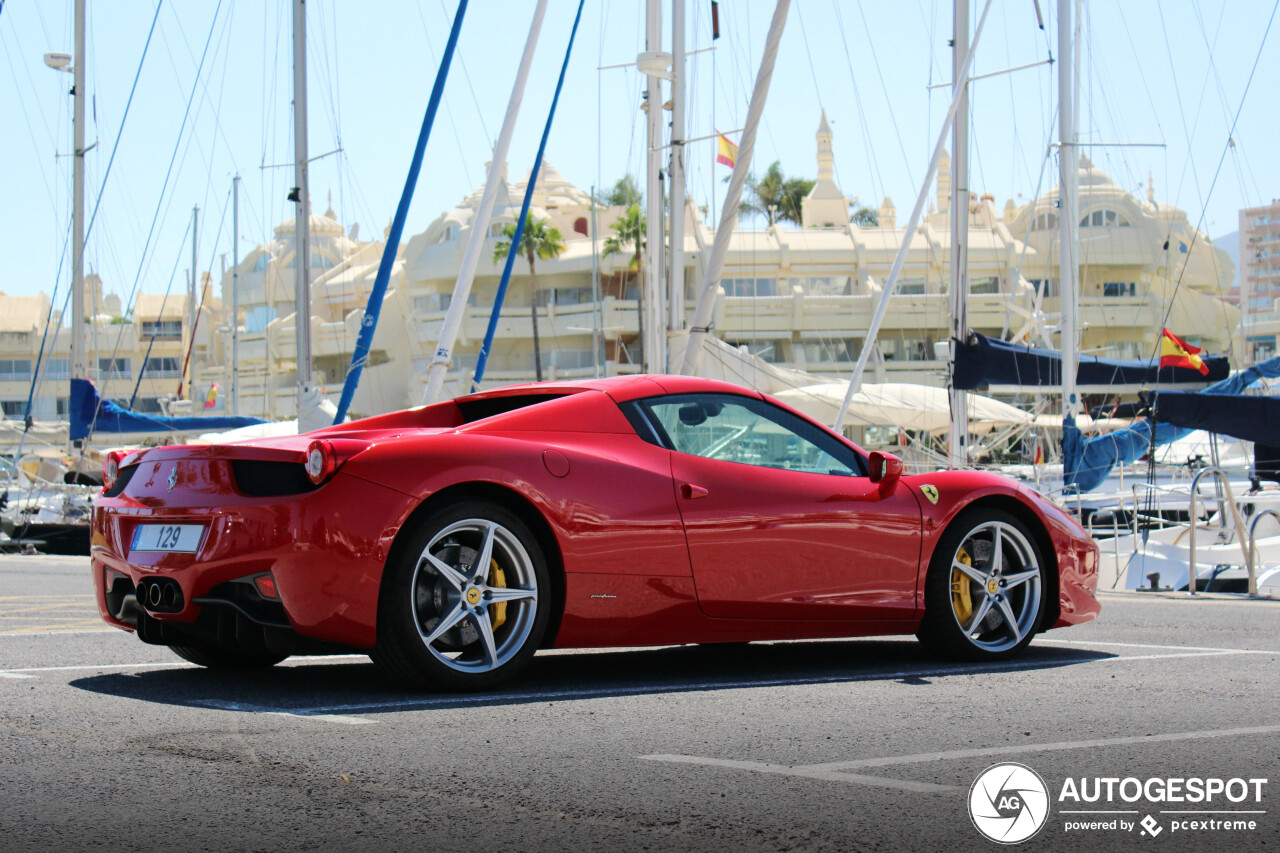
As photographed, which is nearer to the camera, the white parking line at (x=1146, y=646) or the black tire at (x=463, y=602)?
the black tire at (x=463, y=602)

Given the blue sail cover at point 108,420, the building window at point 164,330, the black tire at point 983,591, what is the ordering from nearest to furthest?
the black tire at point 983,591
the blue sail cover at point 108,420
the building window at point 164,330

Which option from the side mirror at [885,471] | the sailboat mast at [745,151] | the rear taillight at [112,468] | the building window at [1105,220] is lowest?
the side mirror at [885,471]

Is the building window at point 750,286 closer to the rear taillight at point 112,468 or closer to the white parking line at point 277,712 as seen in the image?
the rear taillight at point 112,468

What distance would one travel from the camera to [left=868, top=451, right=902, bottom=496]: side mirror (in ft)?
18.6

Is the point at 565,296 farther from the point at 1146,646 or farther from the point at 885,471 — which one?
the point at 885,471

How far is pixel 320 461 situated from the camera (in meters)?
4.49

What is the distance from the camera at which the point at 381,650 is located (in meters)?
4.57

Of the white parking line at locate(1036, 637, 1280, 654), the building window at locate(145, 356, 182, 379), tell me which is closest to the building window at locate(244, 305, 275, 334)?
the building window at locate(145, 356, 182, 379)

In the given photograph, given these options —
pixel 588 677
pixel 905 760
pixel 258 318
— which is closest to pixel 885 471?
pixel 588 677

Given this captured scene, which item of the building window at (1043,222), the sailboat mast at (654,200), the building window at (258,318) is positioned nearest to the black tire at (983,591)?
the sailboat mast at (654,200)

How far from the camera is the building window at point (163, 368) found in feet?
273

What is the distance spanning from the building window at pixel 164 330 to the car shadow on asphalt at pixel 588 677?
83.5m

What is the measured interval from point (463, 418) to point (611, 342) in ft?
174

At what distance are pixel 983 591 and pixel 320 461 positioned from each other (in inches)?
124
